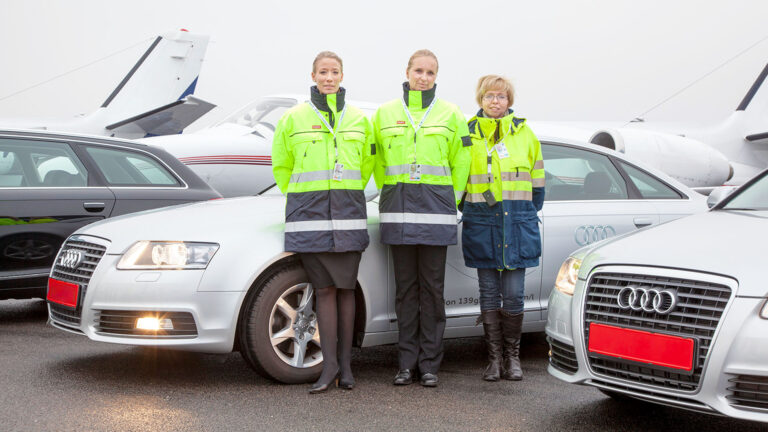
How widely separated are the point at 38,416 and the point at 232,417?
2.96ft

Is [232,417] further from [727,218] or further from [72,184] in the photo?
[72,184]

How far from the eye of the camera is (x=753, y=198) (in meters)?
4.36

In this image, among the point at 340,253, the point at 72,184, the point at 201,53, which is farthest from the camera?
the point at 201,53

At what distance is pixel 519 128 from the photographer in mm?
4977

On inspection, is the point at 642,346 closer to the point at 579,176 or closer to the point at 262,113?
the point at 579,176

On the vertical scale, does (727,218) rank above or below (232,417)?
above

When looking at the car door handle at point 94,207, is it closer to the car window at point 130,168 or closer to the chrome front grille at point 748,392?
the car window at point 130,168

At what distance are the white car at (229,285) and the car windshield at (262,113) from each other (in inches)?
282

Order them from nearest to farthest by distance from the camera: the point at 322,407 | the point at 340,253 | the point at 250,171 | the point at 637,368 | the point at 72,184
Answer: the point at 637,368
the point at 322,407
the point at 340,253
the point at 72,184
the point at 250,171

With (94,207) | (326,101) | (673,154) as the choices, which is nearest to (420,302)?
(326,101)

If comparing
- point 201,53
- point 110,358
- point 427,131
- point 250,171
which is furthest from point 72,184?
point 201,53

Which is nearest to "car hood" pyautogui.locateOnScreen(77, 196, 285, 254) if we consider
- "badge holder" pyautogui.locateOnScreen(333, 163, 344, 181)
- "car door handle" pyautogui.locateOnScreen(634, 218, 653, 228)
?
"badge holder" pyautogui.locateOnScreen(333, 163, 344, 181)

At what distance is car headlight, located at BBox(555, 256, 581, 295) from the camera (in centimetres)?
398

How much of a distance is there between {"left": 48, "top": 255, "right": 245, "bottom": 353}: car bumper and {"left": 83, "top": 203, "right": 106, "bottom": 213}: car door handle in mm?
2222
